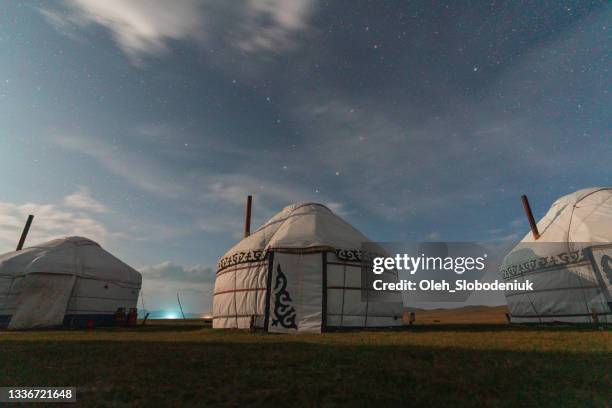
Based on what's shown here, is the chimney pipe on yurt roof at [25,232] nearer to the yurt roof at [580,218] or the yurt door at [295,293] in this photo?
the yurt door at [295,293]

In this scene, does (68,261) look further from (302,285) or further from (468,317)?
(468,317)

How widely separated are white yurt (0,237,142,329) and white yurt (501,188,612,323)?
2005 centimetres

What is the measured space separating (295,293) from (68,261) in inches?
498

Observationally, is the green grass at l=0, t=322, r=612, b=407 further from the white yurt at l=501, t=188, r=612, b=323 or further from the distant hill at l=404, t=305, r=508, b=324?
the distant hill at l=404, t=305, r=508, b=324

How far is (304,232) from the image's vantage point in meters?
11.6

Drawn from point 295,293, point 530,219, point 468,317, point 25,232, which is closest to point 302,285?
point 295,293

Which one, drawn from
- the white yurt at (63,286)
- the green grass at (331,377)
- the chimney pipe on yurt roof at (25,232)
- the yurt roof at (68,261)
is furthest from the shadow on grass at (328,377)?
the chimney pipe on yurt roof at (25,232)

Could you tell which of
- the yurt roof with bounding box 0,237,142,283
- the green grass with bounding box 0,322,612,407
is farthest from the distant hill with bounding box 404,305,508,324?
the yurt roof with bounding box 0,237,142,283

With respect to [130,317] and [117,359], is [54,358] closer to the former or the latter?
[117,359]

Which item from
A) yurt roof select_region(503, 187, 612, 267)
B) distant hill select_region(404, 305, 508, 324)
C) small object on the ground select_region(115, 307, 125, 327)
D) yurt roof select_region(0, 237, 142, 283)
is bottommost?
small object on the ground select_region(115, 307, 125, 327)

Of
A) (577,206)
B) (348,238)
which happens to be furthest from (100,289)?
(577,206)

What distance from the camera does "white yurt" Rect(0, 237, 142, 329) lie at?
1427 cm

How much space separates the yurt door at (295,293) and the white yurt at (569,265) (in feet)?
32.8

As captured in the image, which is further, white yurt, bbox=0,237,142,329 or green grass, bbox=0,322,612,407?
white yurt, bbox=0,237,142,329
